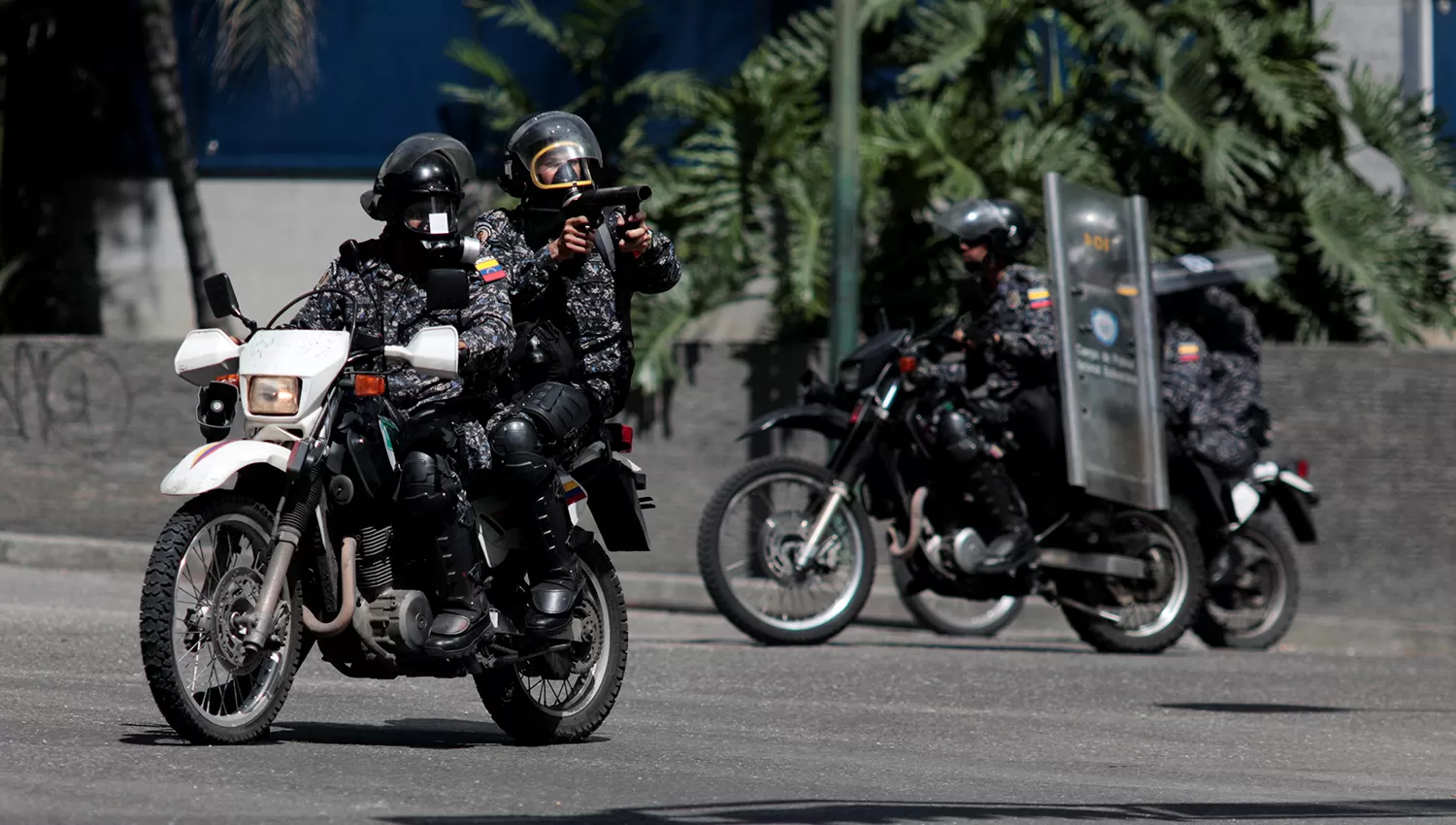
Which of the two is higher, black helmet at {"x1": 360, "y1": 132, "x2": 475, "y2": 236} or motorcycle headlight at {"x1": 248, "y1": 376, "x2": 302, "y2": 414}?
black helmet at {"x1": 360, "y1": 132, "x2": 475, "y2": 236}

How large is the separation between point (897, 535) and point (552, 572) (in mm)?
3841

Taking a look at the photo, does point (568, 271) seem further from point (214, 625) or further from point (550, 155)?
point (214, 625)

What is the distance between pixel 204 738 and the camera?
5.67 metres

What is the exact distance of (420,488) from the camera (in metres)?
5.82

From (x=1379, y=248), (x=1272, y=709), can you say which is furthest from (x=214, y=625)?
(x=1379, y=248)

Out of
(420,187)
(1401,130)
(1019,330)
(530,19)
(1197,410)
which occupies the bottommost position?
(1197,410)

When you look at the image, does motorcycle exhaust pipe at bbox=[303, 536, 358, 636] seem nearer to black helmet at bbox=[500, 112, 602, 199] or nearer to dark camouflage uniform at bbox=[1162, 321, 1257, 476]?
black helmet at bbox=[500, 112, 602, 199]

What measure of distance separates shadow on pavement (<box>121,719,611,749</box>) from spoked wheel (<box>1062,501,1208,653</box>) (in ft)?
13.7

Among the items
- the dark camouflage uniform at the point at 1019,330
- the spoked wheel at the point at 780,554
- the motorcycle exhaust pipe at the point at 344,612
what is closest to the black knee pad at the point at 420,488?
the motorcycle exhaust pipe at the point at 344,612

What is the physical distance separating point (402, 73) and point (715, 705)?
35.8 ft

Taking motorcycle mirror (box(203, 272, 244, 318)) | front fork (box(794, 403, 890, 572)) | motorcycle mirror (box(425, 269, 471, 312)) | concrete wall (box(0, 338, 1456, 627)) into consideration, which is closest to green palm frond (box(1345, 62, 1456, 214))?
concrete wall (box(0, 338, 1456, 627))

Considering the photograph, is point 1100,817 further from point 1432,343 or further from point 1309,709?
point 1432,343

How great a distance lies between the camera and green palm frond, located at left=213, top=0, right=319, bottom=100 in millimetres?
16062

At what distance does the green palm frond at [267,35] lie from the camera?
52.7 ft
